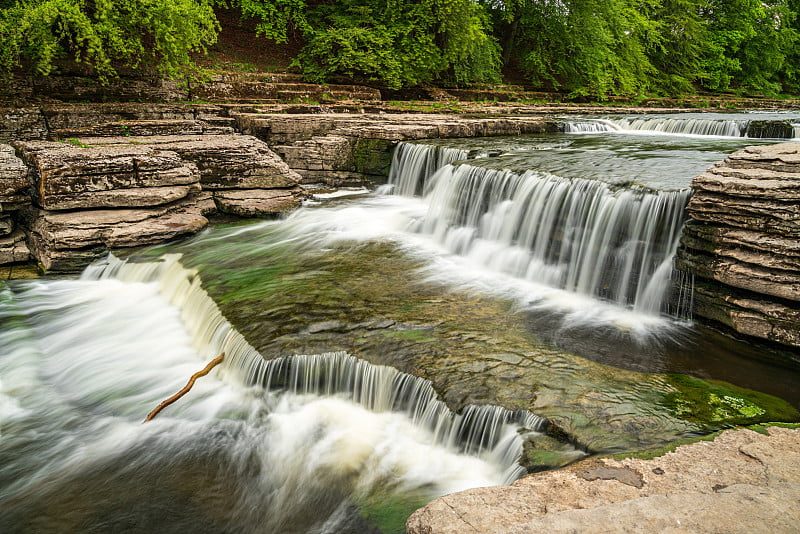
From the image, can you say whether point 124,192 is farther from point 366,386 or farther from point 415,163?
point 366,386

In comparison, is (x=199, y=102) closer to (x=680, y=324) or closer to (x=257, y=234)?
(x=257, y=234)

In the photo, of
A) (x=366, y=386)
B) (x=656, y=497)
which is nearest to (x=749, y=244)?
(x=656, y=497)

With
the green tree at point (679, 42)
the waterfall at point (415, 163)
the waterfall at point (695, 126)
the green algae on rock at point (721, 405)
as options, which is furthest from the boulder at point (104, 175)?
the green tree at point (679, 42)

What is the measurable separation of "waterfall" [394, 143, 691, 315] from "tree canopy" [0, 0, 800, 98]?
8.06 meters

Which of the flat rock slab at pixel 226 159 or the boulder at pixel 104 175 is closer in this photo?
the boulder at pixel 104 175

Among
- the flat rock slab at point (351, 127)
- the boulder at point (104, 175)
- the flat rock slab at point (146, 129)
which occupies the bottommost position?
the boulder at point (104, 175)

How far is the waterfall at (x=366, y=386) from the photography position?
11.9ft

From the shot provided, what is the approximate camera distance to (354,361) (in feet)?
14.4

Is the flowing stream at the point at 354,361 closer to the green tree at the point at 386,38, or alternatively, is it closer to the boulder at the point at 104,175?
the boulder at the point at 104,175

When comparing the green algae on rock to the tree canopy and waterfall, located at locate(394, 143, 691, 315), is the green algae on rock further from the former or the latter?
the tree canopy

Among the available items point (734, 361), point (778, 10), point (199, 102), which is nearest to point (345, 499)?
point (734, 361)

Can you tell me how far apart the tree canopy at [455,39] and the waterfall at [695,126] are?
19.7 ft

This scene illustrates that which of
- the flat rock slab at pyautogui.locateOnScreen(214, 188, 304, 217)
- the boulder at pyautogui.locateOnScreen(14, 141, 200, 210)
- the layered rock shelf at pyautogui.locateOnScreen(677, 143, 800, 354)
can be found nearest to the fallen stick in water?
the boulder at pyautogui.locateOnScreen(14, 141, 200, 210)

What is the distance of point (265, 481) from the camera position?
3.75 metres
